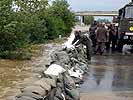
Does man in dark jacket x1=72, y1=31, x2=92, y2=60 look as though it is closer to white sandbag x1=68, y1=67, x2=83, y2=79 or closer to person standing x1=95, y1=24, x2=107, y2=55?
person standing x1=95, y1=24, x2=107, y2=55

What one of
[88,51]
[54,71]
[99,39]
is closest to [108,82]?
[54,71]

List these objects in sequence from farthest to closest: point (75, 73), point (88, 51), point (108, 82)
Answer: point (88, 51) < point (75, 73) < point (108, 82)

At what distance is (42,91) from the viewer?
28.9 feet

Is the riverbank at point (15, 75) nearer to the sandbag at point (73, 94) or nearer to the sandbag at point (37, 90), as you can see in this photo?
the sandbag at point (37, 90)

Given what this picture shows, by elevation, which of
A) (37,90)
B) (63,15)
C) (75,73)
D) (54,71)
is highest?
(37,90)

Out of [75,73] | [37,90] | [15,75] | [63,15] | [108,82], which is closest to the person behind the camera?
[37,90]

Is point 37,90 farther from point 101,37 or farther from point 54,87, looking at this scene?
point 101,37

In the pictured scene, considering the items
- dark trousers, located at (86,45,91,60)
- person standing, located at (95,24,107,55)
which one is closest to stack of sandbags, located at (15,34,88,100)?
dark trousers, located at (86,45,91,60)

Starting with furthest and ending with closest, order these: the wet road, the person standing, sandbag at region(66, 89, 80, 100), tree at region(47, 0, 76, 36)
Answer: tree at region(47, 0, 76, 36)
the person standing
the wet road
sandbag at region(66, 89, 80, 100)

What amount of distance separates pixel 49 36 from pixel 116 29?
6.18m

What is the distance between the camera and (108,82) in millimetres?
13789

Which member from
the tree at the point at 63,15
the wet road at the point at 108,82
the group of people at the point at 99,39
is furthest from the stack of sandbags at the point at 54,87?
the tree at the point at 63,15

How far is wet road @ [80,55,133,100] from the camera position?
11.4m

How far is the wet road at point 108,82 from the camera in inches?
448
